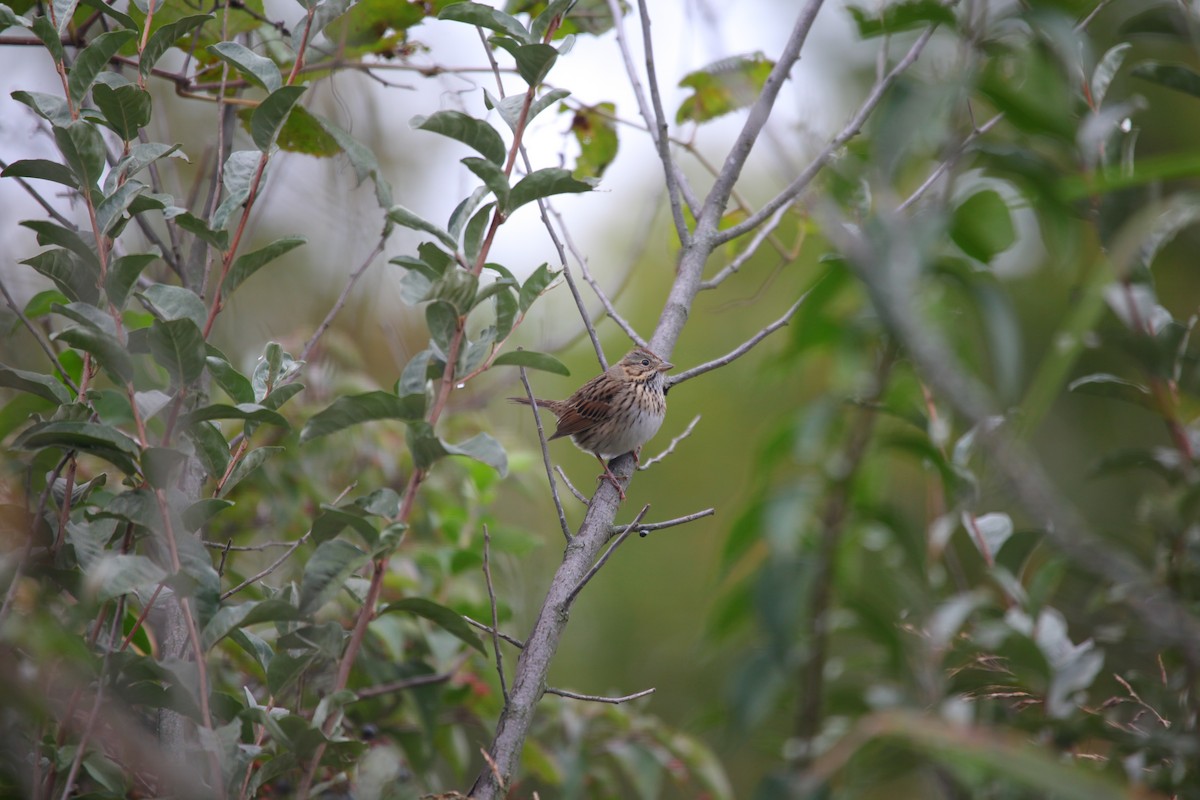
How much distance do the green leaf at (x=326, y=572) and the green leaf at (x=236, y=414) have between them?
292mm

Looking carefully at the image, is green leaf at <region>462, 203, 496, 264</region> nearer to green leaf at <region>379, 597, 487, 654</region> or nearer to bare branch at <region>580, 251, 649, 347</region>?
green leaf at <region>379, 597, 487, 654</region>

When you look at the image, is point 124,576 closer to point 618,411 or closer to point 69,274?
point 69,274

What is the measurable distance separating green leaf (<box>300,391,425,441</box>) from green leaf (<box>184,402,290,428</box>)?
0.46 feet

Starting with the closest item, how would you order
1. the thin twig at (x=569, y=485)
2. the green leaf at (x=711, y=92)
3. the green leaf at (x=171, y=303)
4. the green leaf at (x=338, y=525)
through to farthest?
1. the green leaf at (x=338, y=525)
2. the green leaf at (x=171, y=303)
3. the thin twig at (x=569, y=485)
4. the green leaf at (x=711, y=92)

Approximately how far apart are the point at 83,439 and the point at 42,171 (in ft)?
2.21

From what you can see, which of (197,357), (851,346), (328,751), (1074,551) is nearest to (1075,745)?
(1074,551)

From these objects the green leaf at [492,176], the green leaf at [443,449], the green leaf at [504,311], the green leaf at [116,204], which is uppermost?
the green leaf at [116,204]

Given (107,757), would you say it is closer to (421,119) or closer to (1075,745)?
(421,119)

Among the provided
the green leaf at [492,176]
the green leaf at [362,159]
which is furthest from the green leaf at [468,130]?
the green leaf at [362,159]

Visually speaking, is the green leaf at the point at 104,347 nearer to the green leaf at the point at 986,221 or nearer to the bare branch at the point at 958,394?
the bare branch at the point at 958,394

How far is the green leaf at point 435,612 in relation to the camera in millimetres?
1907

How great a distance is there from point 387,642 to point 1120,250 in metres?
2.59

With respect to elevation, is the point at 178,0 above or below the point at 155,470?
above

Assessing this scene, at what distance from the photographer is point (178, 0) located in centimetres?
278
